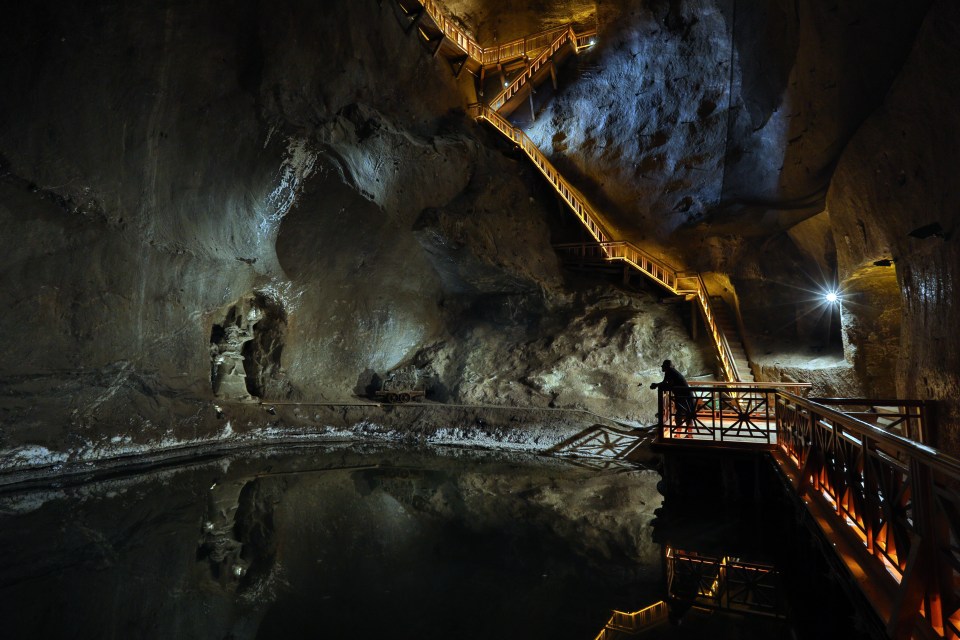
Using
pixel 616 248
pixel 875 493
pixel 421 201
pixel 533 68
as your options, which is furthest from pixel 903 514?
pixel 533 68

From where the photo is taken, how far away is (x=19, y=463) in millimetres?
10117

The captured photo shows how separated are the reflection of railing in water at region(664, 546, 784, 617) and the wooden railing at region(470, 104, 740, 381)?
9953 millimetres

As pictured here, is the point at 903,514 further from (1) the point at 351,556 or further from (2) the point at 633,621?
(1) the point at 351,556

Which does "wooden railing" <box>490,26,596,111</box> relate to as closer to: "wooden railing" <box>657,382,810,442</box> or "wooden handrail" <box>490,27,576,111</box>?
"wooden handrail" <box>490,27,576,111</box>

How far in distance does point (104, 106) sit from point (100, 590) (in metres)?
8.76

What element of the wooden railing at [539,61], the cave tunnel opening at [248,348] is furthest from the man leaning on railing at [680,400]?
the wooden railing at [539,61]

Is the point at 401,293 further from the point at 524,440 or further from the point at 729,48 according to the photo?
the point at 729,48

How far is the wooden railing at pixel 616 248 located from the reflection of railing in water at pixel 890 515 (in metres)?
9.98

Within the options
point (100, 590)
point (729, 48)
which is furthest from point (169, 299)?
point (729, 48)

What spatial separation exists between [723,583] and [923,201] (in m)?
6.27

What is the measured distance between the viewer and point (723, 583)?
5773 mm

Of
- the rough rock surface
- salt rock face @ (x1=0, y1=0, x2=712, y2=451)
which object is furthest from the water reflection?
the rough rock surface

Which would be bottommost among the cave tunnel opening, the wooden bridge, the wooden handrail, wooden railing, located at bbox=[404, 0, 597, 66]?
the wooden bridge

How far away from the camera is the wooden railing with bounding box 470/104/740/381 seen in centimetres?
1634
